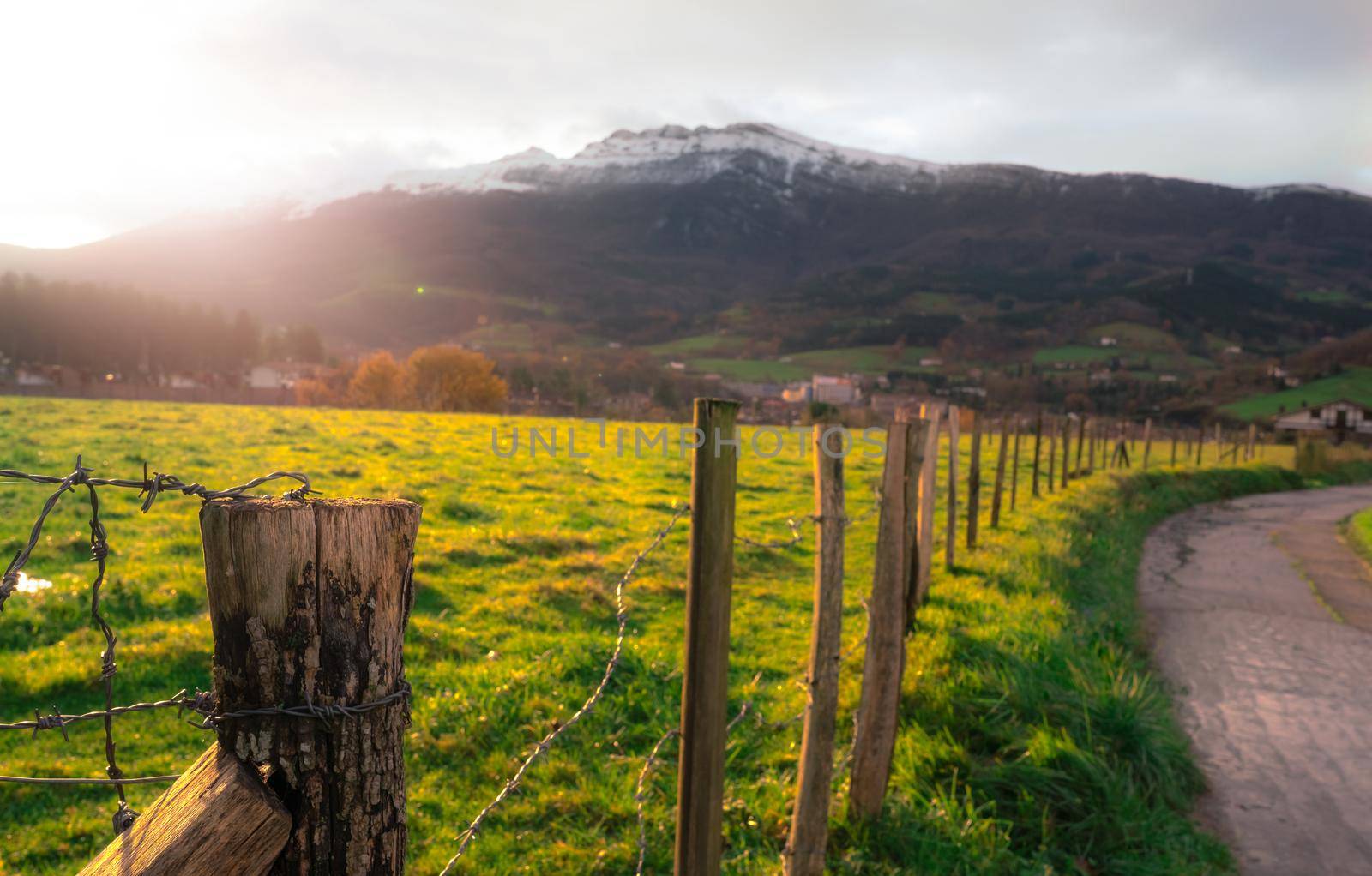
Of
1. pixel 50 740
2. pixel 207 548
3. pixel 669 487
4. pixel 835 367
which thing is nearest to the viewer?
pixel 207 548

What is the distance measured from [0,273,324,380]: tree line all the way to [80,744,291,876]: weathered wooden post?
3772 inches

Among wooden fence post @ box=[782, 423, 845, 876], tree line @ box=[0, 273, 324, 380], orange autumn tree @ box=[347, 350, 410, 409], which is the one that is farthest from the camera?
tree line @ box=[0, 273, 324, 380]

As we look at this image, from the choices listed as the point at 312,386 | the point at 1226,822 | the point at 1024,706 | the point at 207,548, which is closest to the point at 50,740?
the point at 207,548

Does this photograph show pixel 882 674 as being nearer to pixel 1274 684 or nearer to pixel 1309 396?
pixel 1274 684

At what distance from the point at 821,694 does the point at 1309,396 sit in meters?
81.5

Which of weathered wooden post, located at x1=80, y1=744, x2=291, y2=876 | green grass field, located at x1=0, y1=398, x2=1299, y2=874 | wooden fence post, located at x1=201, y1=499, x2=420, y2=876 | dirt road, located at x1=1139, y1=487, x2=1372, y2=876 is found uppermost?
wooden fence post, located at x1=201, y1=499, x2=420, y2=876

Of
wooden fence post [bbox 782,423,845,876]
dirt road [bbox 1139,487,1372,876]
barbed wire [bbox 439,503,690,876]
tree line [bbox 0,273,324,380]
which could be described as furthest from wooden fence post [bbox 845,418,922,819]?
tree line [bbox 0,273,324,380]

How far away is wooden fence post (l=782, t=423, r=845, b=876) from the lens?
339 centimetres

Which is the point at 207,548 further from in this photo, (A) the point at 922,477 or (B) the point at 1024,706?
(A) the point at 922,477

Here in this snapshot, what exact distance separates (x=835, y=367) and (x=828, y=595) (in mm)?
88679

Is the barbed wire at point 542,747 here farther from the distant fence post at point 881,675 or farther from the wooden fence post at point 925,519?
the wooden fence post at point 925,519

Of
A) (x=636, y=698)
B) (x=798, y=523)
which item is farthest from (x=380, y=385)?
(x=798, y=523)

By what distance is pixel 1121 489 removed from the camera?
18219 millimetres

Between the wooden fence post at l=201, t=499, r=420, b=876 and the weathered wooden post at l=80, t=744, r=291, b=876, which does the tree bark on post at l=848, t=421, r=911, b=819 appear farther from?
the weathered wooden post at l=80, t=744, r=291, b=876
